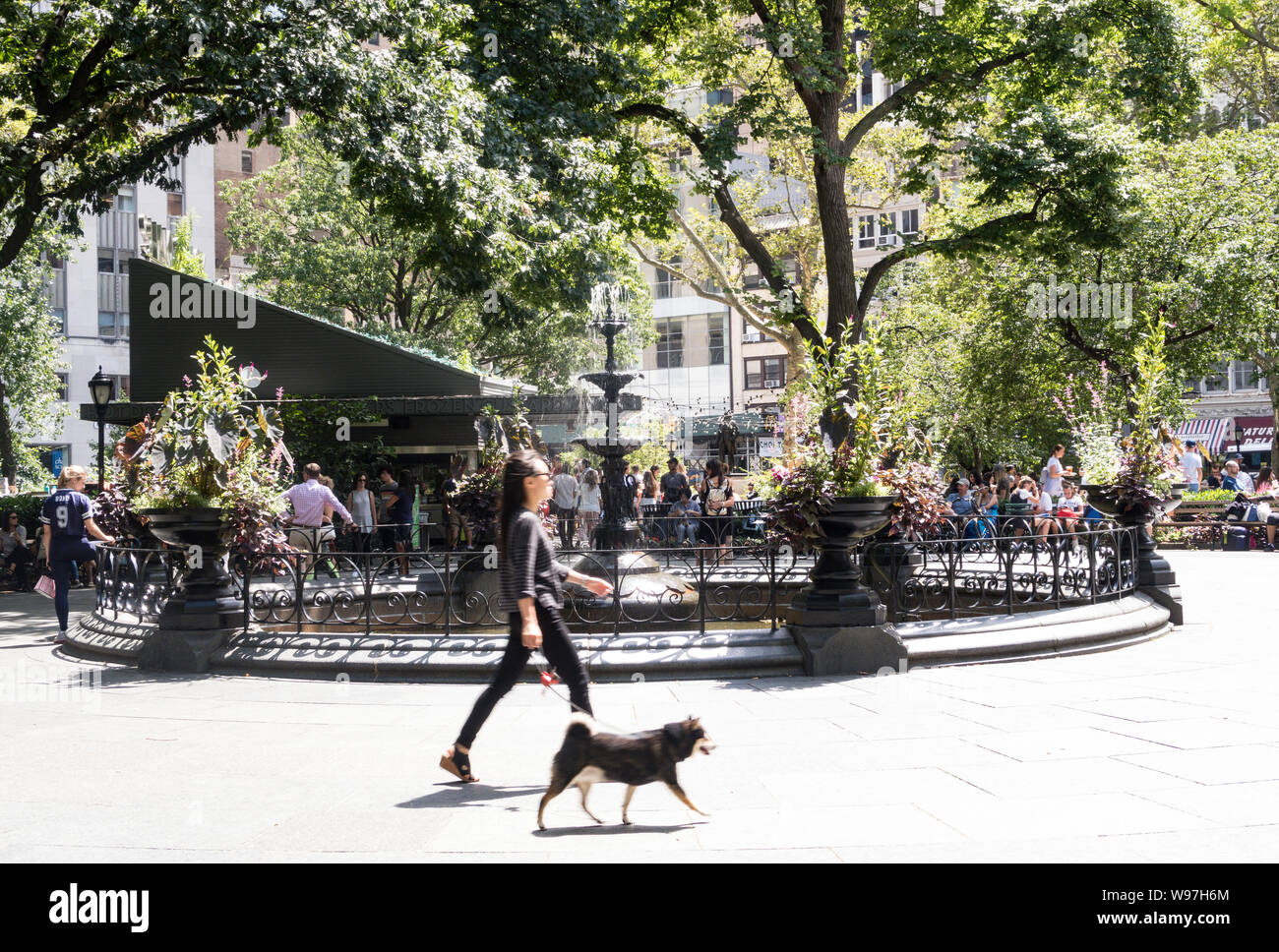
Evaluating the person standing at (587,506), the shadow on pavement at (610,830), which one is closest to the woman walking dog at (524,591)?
the shadow on pavement at (610,830)

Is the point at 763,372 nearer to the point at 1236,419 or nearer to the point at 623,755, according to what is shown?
the point at 1236,419

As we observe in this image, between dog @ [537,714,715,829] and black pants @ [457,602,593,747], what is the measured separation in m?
0.66

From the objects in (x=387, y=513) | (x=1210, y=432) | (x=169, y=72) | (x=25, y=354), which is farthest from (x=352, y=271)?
(x=1210, y=432)

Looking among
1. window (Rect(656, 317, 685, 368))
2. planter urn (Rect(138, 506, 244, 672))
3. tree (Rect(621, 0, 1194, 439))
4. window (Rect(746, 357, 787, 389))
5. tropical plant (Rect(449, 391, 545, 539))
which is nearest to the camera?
planter urn (Rect(138, 506, 244, 672))

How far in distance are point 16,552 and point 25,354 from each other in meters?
19.2

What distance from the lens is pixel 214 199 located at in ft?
184

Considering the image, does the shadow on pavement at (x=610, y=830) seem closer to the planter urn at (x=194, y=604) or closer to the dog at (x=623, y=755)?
the dog at (x=623, y=755)

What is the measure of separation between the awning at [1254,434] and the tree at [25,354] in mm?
50131

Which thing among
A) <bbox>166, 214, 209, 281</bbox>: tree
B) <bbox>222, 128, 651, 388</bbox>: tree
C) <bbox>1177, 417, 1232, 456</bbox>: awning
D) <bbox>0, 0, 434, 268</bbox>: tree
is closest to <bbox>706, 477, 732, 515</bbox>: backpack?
<bbox>0, 0, 434, 268</bbox>: tree

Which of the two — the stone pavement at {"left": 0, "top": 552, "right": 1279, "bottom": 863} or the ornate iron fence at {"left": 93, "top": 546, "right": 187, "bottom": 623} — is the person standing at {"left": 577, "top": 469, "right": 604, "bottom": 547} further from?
the stone pavement at {"left": 0, "top": 552, "right": 1279, "bottom": 863}

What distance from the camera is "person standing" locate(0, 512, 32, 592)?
802 inches

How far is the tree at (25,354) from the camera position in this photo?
34.3m
